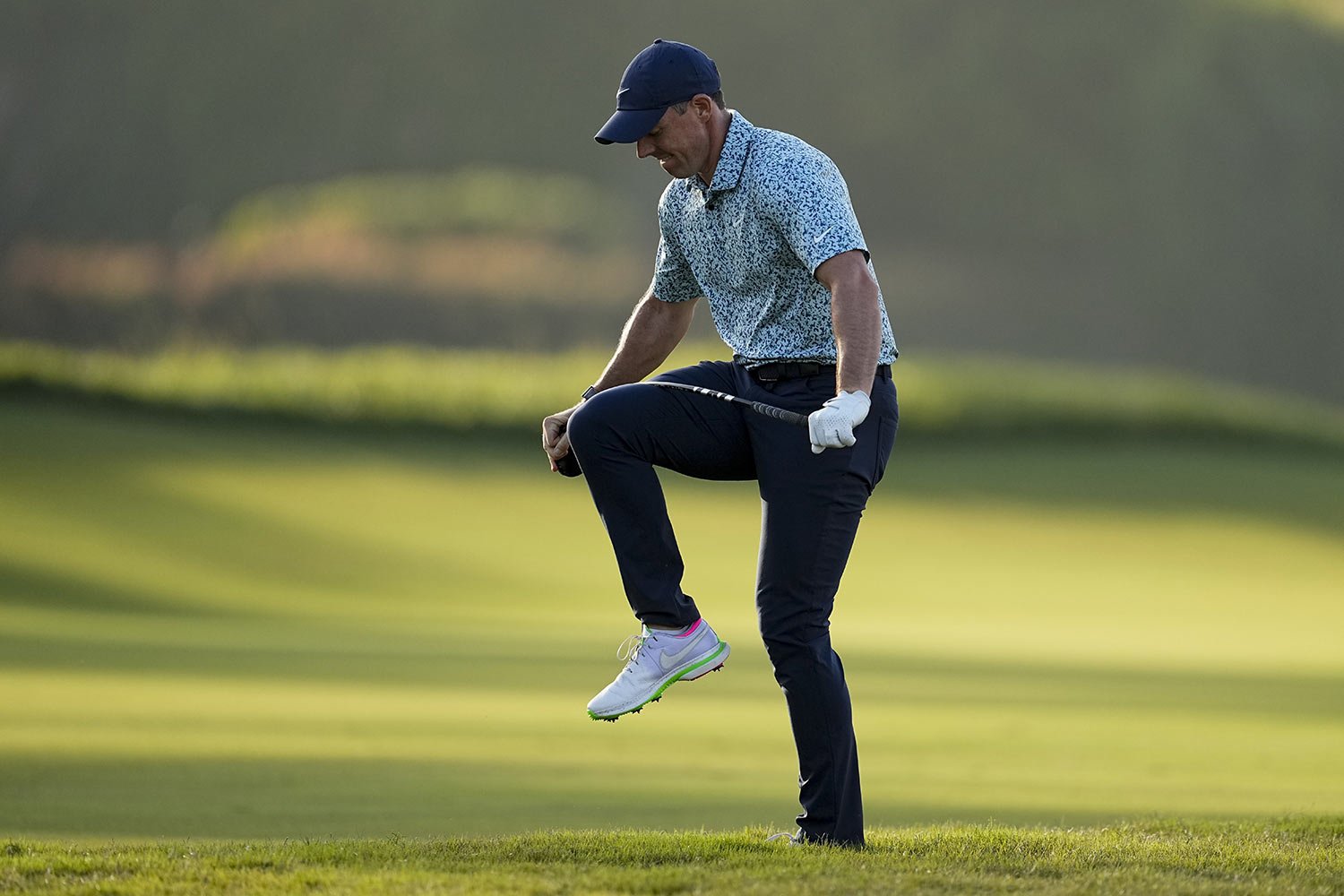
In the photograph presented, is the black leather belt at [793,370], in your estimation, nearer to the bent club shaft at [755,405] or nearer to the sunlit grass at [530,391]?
the bent club shaft at [755,405]

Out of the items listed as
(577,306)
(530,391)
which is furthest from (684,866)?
(577,306)

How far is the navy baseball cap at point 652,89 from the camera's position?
4258 millimetres

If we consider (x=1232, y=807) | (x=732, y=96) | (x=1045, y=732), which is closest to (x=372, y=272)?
(x=732, y=96)

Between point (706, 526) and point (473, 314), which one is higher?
point (473, 314)

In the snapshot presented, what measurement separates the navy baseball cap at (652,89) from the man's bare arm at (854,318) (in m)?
0.54

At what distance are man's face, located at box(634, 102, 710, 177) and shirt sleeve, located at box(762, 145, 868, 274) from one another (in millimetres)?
192

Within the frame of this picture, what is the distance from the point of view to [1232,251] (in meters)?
20.2

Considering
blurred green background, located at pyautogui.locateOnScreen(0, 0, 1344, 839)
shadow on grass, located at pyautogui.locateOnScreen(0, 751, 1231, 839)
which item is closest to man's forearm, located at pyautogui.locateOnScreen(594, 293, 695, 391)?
shadow on grass, located at pyautogui.locateOnScreen(0, 751, 1231, 839)

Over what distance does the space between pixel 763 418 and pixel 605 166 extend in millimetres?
15540

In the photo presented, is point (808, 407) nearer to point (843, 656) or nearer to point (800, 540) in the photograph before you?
point (800, 540)

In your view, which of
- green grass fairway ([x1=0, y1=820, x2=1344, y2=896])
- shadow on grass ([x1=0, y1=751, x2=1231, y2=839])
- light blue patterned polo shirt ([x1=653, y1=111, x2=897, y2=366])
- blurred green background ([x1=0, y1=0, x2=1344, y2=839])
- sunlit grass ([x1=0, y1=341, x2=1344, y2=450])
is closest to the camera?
green grass fairway ([x1=0, y1=820, x2=1344, y2=896])

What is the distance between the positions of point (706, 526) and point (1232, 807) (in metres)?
10.7

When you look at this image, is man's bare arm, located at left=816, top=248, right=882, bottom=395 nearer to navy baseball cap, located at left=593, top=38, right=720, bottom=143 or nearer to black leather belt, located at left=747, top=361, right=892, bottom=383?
black leather belt, located at left=747, top=361, right=892, bottom=383

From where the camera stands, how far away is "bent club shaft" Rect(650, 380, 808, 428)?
424 cm
